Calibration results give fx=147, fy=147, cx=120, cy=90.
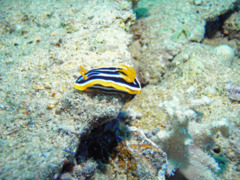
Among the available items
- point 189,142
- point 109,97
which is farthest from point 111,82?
point 189,142

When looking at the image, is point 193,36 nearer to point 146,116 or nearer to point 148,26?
point 148,26

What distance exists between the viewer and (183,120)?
8.61 feet

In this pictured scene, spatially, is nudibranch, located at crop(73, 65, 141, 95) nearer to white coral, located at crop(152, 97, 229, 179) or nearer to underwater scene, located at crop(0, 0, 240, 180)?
underwater scene, located at crop(0, 0, 240, 180)

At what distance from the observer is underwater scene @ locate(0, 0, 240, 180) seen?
187 cm

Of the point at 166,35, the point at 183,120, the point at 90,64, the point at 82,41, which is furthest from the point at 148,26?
the point at 183,120

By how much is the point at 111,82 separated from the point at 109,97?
0.24 metres

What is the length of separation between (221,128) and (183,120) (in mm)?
692

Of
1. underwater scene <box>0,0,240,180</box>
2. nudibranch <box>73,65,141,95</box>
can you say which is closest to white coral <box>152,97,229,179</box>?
underwater scene <box>0,0,240,180</box>

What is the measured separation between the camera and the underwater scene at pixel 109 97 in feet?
6.15

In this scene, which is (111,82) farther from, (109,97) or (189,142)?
(189,142)

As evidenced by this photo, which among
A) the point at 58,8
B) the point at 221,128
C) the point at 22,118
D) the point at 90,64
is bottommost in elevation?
the point at 221,128

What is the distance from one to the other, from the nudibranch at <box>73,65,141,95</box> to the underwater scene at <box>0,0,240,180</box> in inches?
0.5

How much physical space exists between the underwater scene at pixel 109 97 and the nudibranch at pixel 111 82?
0.04ft

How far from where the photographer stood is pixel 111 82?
189 cm
